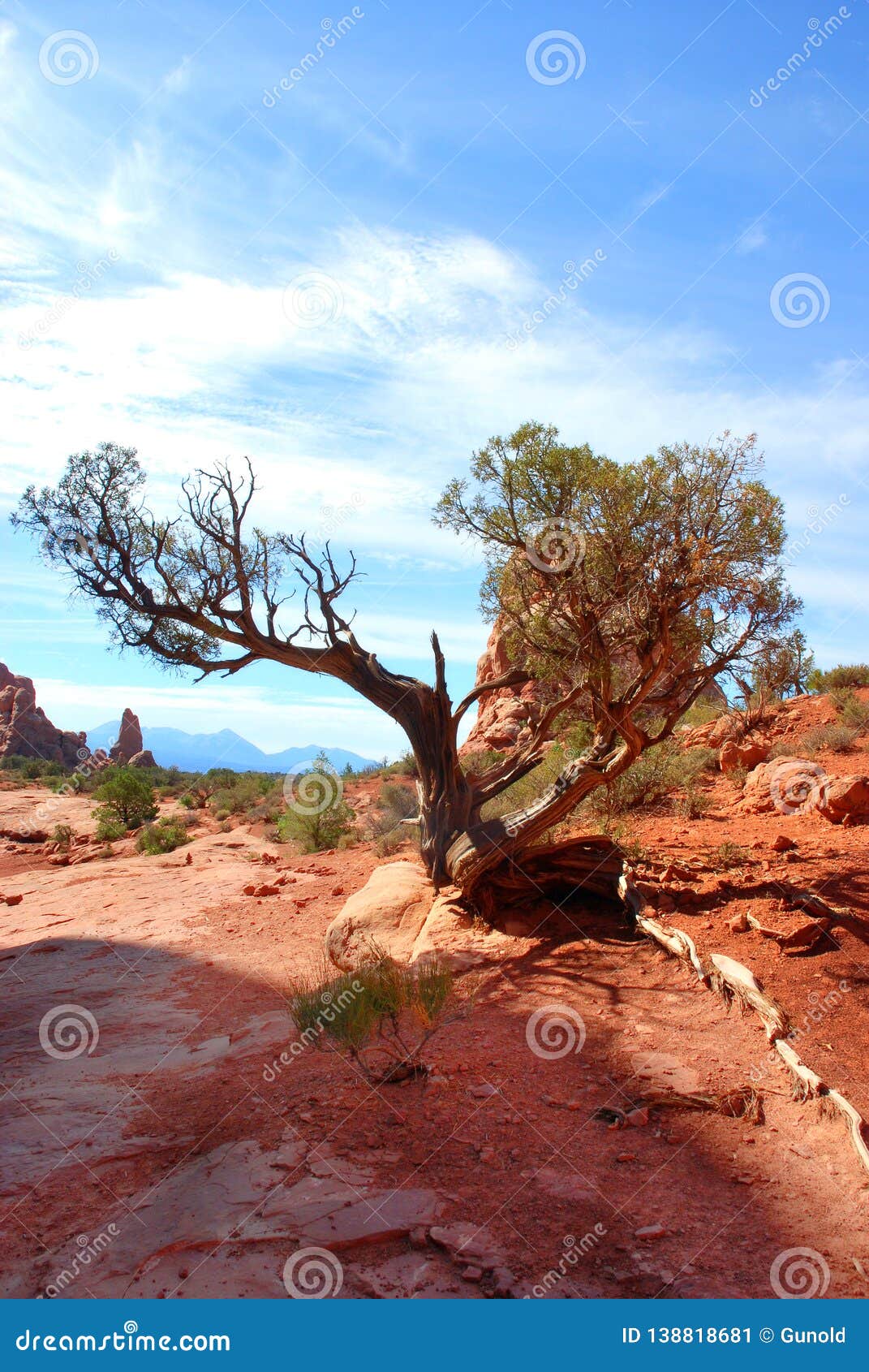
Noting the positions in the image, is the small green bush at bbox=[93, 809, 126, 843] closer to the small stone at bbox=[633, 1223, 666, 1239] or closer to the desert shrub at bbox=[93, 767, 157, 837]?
the desert shrub at bbox=[93, 767, 157, 837]

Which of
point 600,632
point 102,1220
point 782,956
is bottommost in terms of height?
point 102,1220

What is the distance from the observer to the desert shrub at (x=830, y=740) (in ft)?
53.8

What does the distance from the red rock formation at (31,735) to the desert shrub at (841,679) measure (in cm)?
4117

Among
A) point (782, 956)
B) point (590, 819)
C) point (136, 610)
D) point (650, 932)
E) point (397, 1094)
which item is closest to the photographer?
point (397, 1094)

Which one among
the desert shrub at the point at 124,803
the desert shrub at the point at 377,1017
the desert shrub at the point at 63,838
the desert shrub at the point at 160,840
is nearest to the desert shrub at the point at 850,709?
the desert shrub at the point at 377,1017

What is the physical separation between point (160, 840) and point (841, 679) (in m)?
19.2

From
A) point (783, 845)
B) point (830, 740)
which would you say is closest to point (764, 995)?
point (783, 845)

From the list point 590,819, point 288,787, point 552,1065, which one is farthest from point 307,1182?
point 288,787

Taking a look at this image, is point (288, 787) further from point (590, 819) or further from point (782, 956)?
point (782, 956)

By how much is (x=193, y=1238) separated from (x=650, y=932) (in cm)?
541

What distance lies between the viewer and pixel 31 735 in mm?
51656

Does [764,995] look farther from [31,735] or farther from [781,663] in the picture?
[31,735]

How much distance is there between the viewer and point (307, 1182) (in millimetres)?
4383

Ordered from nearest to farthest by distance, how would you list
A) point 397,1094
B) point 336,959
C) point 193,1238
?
point 193,1238 → point 397,1094 → point 336,959
